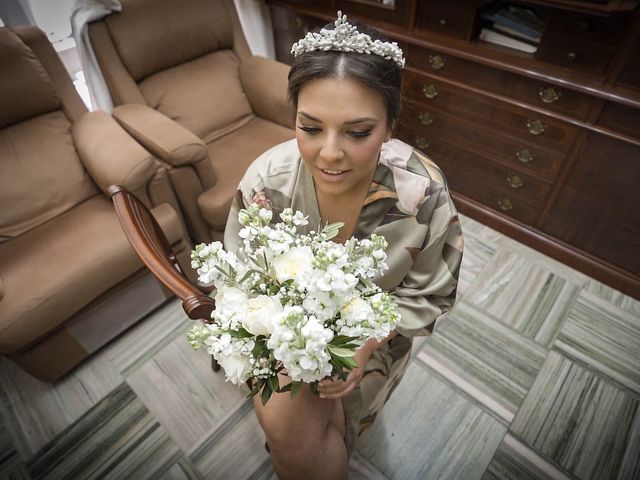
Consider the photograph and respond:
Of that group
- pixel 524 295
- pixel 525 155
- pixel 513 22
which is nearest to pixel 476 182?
pixel 525 155

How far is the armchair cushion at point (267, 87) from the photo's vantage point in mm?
1957

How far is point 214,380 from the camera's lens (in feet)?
4.97

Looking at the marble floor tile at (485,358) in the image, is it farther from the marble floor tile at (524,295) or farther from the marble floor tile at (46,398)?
the marble floor tile at (46,398)

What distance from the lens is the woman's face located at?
29.8 inches

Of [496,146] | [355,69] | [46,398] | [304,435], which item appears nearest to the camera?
[355,69]

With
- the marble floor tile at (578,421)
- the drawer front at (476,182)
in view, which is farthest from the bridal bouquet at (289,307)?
the drawer front at (476,182)

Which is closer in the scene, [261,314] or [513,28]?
[261,314]

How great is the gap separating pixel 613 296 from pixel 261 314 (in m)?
1.91

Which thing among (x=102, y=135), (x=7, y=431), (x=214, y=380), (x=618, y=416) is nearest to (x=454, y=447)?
(x=618, y=416)

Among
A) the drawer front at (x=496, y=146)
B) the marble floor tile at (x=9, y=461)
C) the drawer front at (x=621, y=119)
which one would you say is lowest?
the marble floor tile at (x=9, y=461)

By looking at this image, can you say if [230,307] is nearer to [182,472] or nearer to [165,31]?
[182,472]

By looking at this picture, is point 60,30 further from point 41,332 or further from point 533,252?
point 533,252

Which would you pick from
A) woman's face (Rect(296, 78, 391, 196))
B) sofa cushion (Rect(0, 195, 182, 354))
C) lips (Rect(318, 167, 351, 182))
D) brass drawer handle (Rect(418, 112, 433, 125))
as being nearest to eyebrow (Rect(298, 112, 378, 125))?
woman's face (Rect(296, 78, 391, 196))

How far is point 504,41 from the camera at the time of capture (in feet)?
5.44
